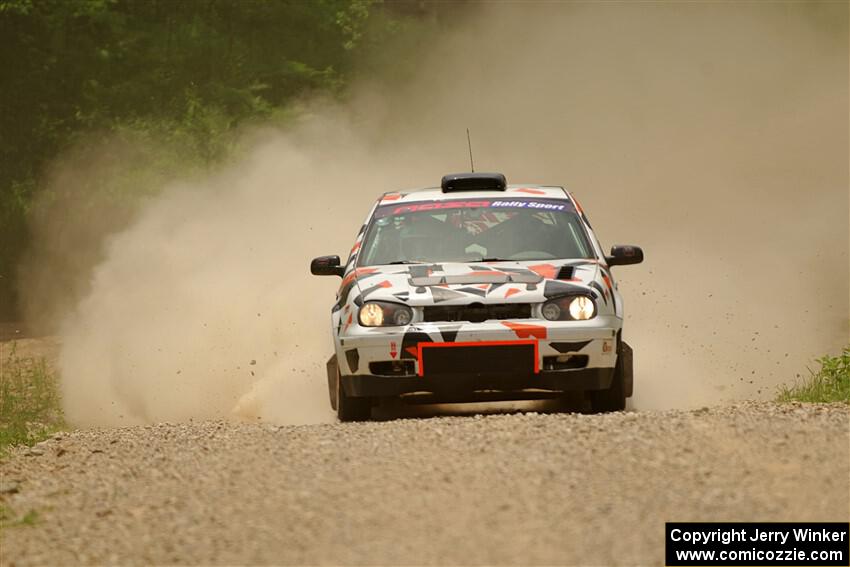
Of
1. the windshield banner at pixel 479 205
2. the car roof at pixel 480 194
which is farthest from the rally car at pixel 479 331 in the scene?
the car roof at pixel 480 194

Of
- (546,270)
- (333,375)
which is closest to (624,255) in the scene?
(546,270)

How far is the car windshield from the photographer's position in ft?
36.8

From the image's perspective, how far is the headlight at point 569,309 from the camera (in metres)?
10.2

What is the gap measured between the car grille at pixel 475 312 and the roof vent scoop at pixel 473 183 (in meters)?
2.28

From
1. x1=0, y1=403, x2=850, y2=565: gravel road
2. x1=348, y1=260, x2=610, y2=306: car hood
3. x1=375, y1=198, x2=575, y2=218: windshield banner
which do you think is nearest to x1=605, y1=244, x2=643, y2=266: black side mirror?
x1=348, y1=260, x2=610, y2=306: car hood

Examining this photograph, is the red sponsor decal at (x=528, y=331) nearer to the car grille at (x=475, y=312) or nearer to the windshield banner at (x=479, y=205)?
the car grille at (x=475, y=312)

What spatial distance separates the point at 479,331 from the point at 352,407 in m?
1.15

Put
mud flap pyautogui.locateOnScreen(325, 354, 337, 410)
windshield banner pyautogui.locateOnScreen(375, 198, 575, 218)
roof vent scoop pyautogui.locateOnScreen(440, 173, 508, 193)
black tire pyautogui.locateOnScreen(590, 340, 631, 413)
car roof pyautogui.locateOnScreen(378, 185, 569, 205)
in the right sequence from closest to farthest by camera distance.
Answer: black tire pyautogui.locateOnScreen(590, 340, 631, 413), mud flap pyautogui.locateOnScreen(325, 354, 337, 410), windshield banner pyautogui.locateOnScreen(375, 198, 575, 218), car roof pyautogui.locateOnScreen(378, 185, 569, 205), roof vent scoop pyautogui.locateOnScreen(440, 173, 508, 193)

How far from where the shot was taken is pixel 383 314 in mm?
10219

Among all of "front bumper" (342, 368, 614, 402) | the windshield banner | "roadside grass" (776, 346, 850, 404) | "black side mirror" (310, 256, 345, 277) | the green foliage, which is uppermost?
the green foliage

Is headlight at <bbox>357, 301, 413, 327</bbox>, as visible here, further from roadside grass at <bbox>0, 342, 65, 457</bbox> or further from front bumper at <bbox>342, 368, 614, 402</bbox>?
roadside grass at <bbox>0, 342, 65, 457</bbox>

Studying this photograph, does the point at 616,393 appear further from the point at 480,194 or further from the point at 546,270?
the point at 480,194

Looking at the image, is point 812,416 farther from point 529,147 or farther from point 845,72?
point 845,72

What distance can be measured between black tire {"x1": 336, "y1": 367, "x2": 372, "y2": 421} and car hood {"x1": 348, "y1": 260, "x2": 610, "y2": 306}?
69 cm
